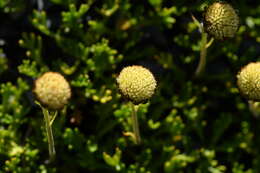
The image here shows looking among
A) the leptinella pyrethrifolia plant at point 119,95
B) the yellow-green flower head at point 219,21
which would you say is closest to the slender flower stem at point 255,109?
the leptinella pyrethrifolia plant at point 119,95

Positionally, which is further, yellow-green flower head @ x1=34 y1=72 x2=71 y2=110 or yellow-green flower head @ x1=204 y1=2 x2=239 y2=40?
yellow-green flower head @ x1=204 y1=2 x2=239 y2=40

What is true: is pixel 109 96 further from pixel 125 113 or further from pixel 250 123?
pixel 250 123

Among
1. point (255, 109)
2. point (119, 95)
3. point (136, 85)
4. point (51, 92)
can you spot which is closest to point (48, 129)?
point (51, 92)

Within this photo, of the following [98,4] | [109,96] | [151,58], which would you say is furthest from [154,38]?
[109,96]

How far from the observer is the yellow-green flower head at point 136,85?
2.60m

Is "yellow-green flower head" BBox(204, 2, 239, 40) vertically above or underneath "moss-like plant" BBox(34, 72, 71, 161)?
above

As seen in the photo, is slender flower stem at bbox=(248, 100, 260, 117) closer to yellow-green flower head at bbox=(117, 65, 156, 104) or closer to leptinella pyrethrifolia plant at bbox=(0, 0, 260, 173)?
leptinella pyrethrifolia plant at bbox=(0, 0, 260, 173)

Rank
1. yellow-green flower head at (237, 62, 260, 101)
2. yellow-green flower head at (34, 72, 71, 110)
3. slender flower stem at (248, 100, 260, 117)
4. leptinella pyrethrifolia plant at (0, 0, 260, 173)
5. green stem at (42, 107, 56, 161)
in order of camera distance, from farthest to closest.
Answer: slender flower stem at (248, 100, 260, 117) < leptinella pyrethrifolia plant at (0, 0, 260, 173) < yellow-green flower head at (237, 62, 260, 101) < green stem at (42, 107, 56, 161) < yellow-green flower head at (34, 72, 71, 110)

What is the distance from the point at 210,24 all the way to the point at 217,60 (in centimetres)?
133

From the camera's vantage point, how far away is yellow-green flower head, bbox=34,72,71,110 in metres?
2.41

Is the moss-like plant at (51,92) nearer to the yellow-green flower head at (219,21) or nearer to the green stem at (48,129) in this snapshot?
the green stem at (48,129)

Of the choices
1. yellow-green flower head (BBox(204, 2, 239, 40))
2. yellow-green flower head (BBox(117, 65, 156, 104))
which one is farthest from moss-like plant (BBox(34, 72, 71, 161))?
yellow-green flower head (BBox(204, 2, 239, 40))

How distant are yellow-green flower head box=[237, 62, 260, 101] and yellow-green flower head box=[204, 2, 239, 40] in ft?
0.87

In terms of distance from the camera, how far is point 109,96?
3.39 meters
